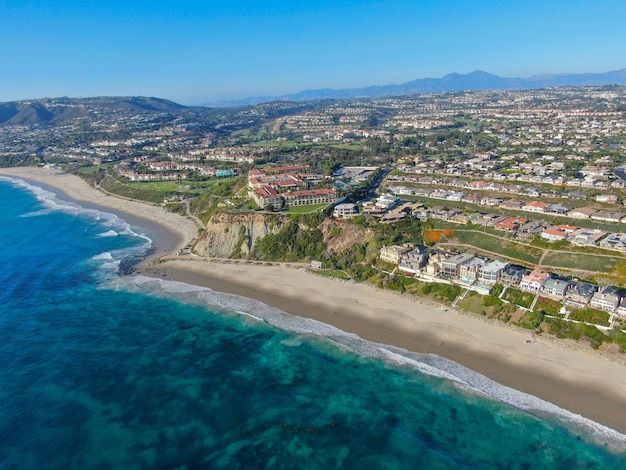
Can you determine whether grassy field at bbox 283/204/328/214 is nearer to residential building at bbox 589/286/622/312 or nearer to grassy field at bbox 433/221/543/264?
grassy field at bbox 433/221/543/264

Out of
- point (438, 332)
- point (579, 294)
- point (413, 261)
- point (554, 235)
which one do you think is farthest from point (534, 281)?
point (413, 261)

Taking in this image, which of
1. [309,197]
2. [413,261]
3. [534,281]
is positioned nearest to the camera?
[534,281]

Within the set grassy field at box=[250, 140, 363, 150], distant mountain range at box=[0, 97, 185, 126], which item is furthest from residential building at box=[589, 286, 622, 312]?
distant mountain range at box=[0, 97, 185, 126]

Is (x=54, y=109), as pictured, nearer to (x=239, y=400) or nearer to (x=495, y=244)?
(x=495, y=244)

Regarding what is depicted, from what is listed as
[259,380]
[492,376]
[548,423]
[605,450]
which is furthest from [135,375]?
[605,450]

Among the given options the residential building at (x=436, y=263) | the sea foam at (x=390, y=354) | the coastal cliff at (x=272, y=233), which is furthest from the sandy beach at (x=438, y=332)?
the residential building at (x=436, y=263)

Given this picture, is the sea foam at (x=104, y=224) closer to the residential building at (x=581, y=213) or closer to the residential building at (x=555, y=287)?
the residential building at (x=555, y=287)
